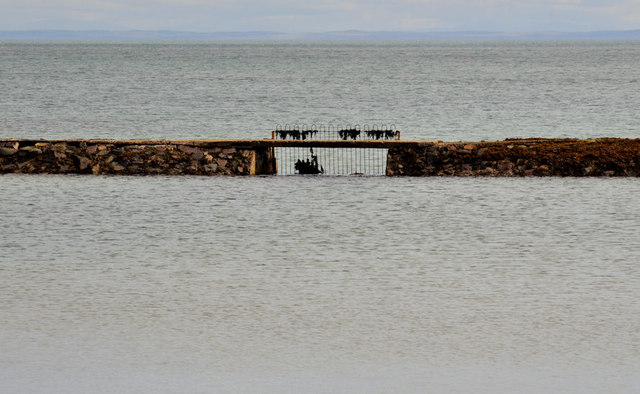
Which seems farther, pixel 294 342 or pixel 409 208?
pixel 409 208

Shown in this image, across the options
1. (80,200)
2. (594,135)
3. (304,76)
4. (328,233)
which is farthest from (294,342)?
(304,76)

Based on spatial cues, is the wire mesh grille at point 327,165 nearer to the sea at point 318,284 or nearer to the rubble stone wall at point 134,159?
the sea at point 318,284

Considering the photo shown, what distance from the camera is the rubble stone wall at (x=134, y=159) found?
26531 mm

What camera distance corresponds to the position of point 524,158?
25844 millimetres

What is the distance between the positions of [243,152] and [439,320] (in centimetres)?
1596

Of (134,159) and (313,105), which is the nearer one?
(134,159)

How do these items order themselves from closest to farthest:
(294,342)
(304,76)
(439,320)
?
(294,342), (439,320), (304,76)

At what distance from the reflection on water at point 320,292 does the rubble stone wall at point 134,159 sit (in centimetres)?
368

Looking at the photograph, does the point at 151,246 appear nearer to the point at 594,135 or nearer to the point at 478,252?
the point at 478,252

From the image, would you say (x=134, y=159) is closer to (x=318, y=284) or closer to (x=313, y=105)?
(x=318, y=284)

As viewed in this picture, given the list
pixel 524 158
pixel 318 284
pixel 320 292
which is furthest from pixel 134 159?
pixel 320 292

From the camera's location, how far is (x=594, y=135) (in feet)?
174

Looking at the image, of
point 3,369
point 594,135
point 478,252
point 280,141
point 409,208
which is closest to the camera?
point 3,369

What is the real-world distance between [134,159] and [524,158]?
10.4 meters
